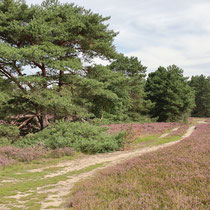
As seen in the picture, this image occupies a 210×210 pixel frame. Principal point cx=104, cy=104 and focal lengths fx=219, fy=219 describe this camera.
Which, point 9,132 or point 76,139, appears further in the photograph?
point 9,132

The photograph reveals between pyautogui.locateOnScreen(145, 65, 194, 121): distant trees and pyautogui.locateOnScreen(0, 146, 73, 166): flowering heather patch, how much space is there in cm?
3460

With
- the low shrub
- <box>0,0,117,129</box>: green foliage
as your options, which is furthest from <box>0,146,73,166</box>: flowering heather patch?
<box>0,0,117,129</box>: green foliage

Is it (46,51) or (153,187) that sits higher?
(46,51)

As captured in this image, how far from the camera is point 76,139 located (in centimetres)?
1466

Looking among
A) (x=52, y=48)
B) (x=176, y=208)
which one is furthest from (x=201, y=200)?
(x=52, y=48)

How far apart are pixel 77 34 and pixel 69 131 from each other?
8901 millimetres

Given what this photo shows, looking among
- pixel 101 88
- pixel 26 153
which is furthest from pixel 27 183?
pixel 101 88

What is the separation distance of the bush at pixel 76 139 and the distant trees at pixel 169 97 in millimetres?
31153

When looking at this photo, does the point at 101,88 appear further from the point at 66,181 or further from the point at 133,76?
the point at 133,76

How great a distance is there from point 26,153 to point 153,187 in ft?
27.3

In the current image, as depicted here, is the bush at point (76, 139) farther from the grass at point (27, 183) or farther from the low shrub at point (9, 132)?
the grass at point (27, 183)

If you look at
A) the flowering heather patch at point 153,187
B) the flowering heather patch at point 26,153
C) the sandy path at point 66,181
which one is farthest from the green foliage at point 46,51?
the flowering heather patch at point 153,187

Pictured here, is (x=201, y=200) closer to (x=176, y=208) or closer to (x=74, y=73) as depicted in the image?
(x=176, y=208)

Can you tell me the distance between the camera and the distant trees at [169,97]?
4491 cm
